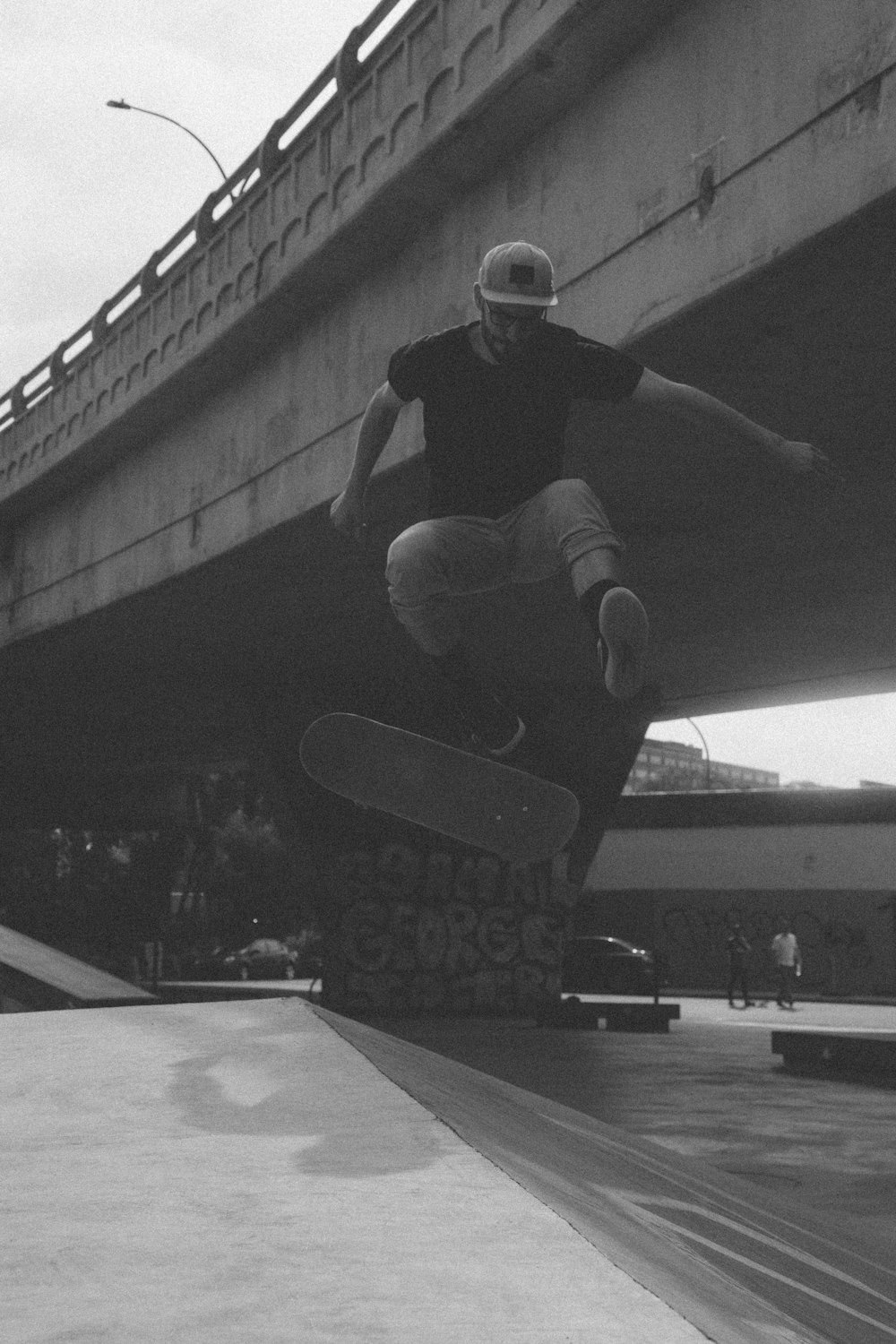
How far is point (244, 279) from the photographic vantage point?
16.5 meters

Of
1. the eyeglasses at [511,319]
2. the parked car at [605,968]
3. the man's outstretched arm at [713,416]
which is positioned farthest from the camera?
the parked car at [605,968]

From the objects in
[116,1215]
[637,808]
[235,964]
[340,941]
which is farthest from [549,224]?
[235,964]

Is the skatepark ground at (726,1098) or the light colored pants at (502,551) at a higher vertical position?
the light colored pants at (502,551)

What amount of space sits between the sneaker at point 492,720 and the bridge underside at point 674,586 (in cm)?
483

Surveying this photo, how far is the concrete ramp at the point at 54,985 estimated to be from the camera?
35.4 ft

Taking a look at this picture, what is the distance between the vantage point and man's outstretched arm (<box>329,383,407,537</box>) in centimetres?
561

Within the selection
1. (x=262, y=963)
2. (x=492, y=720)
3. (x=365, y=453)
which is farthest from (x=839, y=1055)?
(x=262, y=963)

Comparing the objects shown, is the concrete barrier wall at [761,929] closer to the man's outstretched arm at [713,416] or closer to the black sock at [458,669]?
the black sock at [458,669]

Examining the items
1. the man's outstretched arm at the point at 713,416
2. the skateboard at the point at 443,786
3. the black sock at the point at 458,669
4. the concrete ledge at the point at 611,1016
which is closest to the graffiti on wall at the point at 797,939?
the concrete ledge at the point at 611,1016

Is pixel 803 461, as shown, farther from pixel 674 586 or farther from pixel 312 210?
pixel 674 586

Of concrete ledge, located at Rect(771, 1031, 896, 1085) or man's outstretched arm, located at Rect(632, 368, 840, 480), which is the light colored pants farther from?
concrete ledge, located at Rect(771, 1031, 896, 1085)

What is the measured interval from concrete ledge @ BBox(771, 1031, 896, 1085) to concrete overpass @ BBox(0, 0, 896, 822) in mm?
6520

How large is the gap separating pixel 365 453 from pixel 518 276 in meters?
1.20

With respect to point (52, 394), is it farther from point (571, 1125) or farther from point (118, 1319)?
point (118, 1319)
